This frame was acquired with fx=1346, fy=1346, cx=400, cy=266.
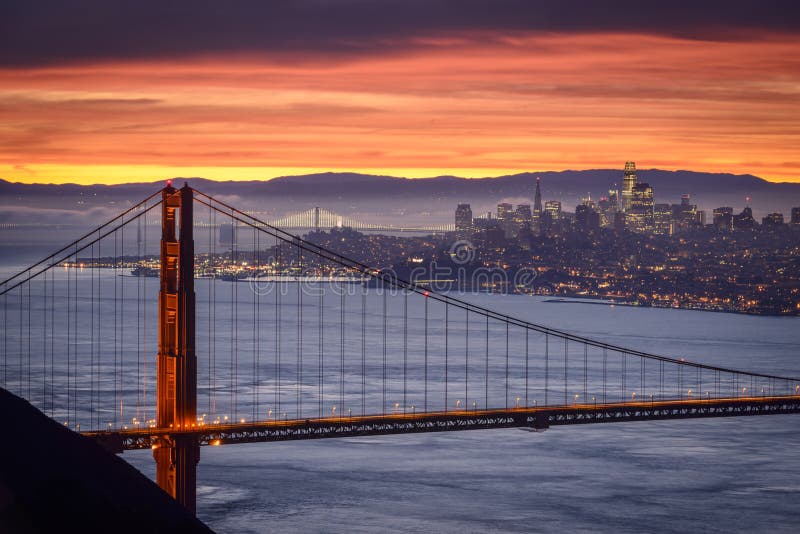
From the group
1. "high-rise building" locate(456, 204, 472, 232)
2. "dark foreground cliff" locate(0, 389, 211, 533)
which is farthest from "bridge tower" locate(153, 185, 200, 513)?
"high-rise building" locate(456, 204, 472, 232)

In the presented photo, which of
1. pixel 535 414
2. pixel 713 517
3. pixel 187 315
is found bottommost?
pixel 713 517

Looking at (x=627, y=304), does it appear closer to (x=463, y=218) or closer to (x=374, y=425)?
(x=463, y=218)

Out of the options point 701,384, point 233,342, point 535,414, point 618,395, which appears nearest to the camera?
point 535,414

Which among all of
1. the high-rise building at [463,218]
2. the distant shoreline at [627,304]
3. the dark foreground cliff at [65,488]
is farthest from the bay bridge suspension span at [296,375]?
the high-rise building at [463,218]

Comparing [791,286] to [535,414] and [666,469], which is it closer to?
[666,469]

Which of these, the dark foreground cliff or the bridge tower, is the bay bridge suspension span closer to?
the bridge tower

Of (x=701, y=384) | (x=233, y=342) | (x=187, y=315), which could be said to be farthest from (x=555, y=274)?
(x=187, y=315)
